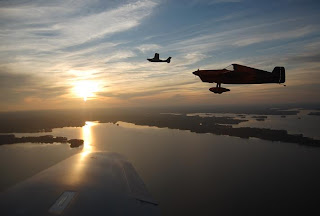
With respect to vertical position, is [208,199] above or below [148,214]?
below

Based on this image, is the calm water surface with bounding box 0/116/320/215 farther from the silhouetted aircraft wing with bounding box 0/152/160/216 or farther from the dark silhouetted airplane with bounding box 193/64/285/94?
the dark silhouetted airplane with bounding box 193/64/285/94

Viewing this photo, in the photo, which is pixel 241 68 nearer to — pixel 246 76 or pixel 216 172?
pixel 246 76

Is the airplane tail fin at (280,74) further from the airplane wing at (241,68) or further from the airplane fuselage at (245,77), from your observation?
the airplane wing at (241,68)

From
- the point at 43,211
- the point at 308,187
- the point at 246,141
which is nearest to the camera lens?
the point at 43,211

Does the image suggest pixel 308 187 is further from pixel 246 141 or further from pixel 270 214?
pixel 246 141

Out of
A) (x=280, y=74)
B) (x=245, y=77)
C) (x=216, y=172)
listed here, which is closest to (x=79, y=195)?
(x=245, y=77)

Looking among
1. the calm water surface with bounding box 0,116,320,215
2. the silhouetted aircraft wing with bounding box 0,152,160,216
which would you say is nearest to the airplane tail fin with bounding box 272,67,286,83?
the silhouetted aircraft wing with bounding box 0,152,160,216

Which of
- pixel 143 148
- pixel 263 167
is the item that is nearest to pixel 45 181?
pixel 263 167

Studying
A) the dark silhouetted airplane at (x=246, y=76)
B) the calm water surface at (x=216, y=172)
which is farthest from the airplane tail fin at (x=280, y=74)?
the calm water surface at (x=216, y=172)
